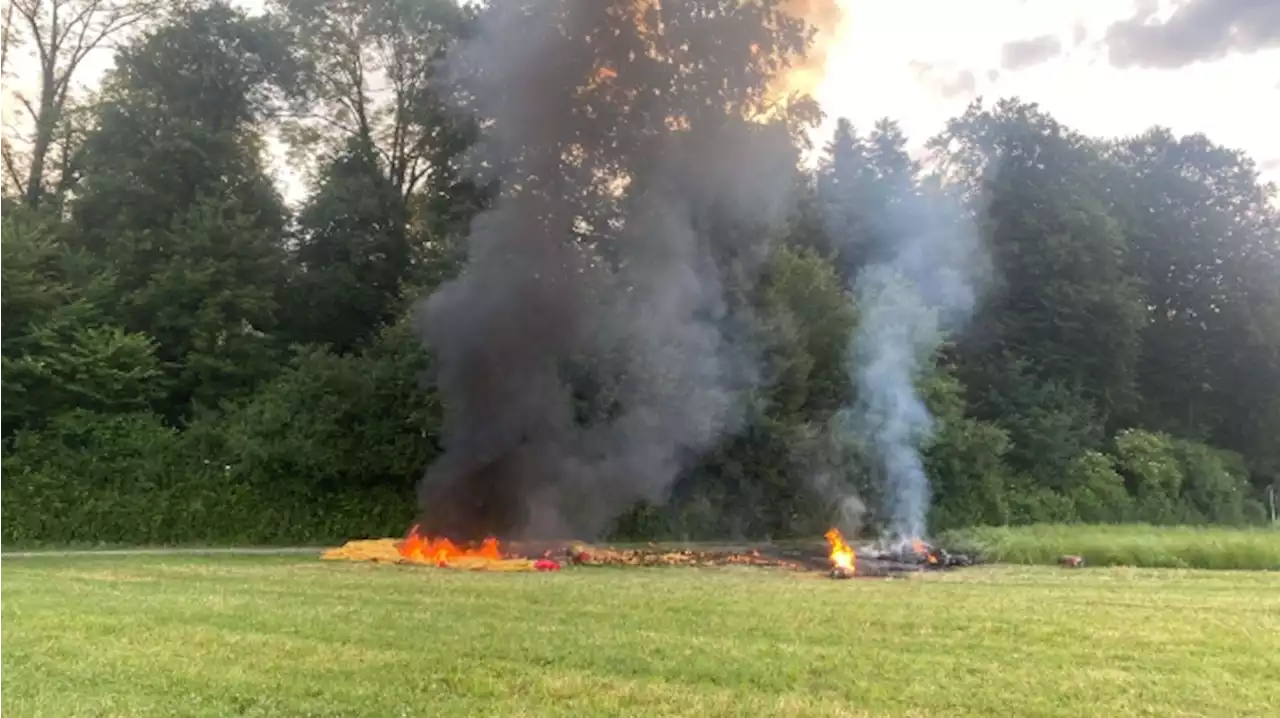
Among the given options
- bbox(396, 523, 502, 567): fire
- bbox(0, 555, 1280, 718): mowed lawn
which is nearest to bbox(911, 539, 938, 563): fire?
bbox(0, 555, 1280, 718): mowed lawn

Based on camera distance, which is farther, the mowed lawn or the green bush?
the green bush

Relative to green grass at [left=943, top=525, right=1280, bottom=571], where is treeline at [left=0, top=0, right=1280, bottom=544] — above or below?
above

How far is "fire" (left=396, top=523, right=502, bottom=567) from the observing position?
1834 cm

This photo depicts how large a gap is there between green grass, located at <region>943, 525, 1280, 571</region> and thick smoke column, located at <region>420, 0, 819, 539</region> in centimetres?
651

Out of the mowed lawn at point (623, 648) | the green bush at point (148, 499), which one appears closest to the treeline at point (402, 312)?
the green bush at point (148, 499)

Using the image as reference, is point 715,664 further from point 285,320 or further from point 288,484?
point 285,320

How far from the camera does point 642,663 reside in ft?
29.0

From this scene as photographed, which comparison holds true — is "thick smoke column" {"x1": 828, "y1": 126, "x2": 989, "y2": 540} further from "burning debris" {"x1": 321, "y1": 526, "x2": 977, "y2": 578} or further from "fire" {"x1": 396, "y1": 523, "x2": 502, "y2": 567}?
"fire" {"x1": 396, "y1": 523, "x2": 502, "y2": 567}

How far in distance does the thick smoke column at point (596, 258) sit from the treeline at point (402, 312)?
1742 millimetres

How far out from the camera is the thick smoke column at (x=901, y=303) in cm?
2533

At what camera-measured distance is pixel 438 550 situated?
18766 mm

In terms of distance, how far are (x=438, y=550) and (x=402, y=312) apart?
29.7 feet

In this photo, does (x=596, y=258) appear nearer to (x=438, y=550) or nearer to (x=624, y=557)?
(x=624, y=557)

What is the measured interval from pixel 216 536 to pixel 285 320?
10.2 meters
